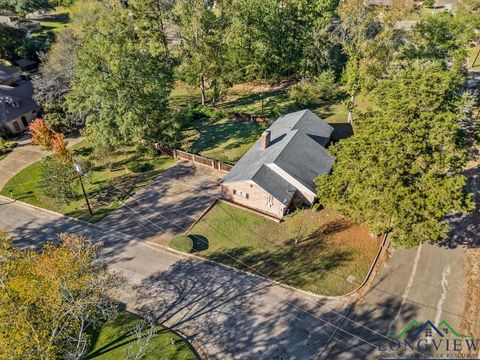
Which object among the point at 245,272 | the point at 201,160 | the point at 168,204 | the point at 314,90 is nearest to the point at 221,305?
the point at 245,272

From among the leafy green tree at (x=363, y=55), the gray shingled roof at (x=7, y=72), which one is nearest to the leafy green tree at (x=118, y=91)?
the leafy green tree at (x=363, y=55)

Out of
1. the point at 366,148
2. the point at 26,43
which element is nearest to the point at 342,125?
the point at 366,148

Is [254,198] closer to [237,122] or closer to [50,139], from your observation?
[237,122]

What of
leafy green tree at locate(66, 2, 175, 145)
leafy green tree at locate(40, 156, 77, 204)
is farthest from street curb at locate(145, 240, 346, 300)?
leafy green tree at locate(66, 2, 175, 145)

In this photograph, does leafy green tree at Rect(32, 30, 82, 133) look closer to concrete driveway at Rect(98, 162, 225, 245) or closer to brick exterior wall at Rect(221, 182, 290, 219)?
concrete driveway at Rect(98, 162, 225, 245)

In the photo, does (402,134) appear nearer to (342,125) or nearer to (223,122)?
(342,125)

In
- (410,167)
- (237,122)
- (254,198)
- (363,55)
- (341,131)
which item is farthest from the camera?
(237,122)
